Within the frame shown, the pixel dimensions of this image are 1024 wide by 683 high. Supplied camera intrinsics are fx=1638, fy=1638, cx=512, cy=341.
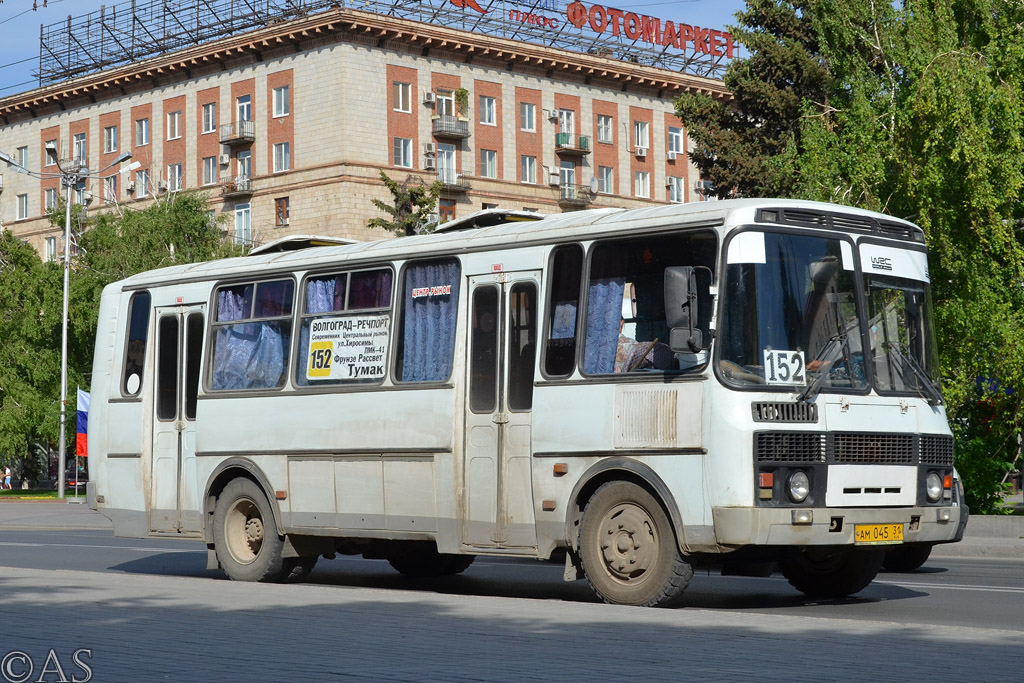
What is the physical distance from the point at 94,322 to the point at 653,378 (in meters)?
48.3

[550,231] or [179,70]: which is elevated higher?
[179,70]

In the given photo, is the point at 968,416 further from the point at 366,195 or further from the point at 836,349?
the point at 366,195

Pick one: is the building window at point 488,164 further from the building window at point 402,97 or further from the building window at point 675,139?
the building window at point 675,139

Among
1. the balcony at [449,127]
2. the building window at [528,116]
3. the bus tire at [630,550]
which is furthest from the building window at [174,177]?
the bus tire at [630,550]

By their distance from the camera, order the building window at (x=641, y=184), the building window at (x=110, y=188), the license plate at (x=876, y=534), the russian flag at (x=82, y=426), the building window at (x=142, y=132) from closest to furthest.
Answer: the license plate at (x=876, y=534) < the russian flag at (x=82, y=426) < the building window at (x=142, y=132) < the building window at (x=110, y=188) < the building window at (x=641, y=184)

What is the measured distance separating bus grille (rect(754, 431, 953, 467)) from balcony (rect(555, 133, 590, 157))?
2656 inches

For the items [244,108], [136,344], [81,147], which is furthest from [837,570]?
[81,147]

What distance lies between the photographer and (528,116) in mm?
79312

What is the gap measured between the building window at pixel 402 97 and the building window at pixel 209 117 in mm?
9316

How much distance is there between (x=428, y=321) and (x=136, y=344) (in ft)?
14.9

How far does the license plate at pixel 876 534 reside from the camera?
12.3 m

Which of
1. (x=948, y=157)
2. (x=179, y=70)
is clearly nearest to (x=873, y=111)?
(x=948, y=157)

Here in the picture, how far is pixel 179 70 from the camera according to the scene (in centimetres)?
7875

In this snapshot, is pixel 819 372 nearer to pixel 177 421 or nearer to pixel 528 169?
pixel 177 421
